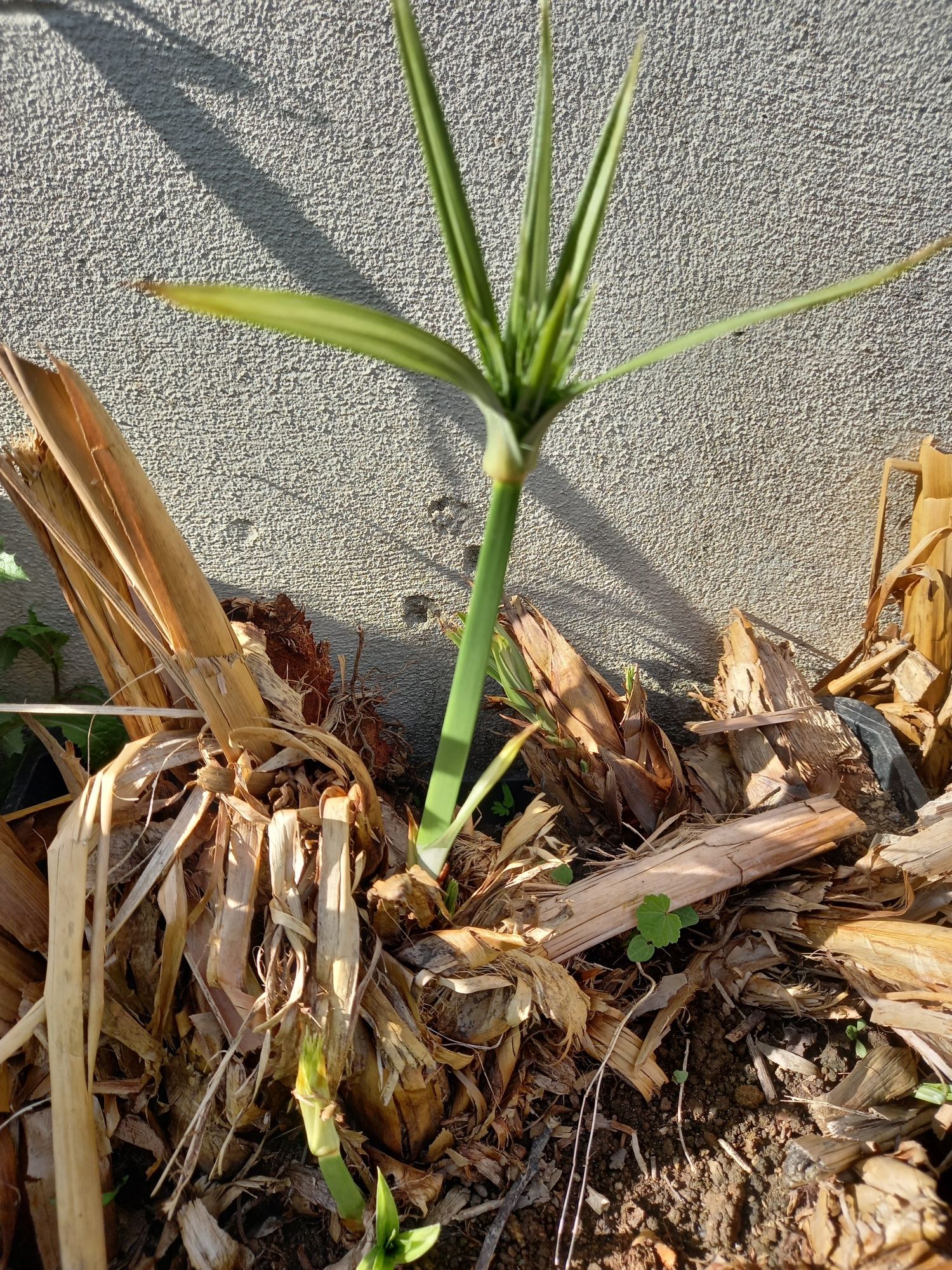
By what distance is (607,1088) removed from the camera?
41.5 inches

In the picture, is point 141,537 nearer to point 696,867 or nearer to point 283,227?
point 283,227

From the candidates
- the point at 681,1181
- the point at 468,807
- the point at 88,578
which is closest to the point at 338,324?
the point at 468,807

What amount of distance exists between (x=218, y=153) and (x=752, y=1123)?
4.81 feet

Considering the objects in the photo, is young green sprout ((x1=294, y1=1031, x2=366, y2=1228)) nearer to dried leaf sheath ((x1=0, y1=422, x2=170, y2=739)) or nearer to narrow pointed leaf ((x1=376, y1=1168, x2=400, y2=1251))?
narrow pointed leaf ((x1=376, y1=1168, x2=400, y2=1251))

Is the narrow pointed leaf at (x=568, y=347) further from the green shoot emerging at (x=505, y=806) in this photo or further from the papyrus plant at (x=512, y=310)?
the green shoot emerging at (x=505, y=806)

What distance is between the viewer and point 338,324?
1.76ft

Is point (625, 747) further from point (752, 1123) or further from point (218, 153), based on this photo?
point (218, 153)

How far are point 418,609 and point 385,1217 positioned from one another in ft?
3.08

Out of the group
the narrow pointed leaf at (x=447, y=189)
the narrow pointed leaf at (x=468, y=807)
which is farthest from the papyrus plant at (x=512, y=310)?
the narrow pointed leaf at (x=468, y=807)

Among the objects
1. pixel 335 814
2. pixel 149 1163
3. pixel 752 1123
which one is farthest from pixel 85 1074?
pixel 752 1123

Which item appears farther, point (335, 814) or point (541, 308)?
point (335, 814)

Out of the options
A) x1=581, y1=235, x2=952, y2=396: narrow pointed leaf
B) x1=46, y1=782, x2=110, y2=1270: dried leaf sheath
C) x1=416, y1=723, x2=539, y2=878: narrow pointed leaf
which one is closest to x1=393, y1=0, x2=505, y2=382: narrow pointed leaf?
x1=581, y1=235, x2=952, y2=396: narrow pointed leaf

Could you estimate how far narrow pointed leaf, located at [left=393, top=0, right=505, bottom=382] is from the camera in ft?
1.85

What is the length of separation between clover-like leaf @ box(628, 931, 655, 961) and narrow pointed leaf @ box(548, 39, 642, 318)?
2.78 feet
